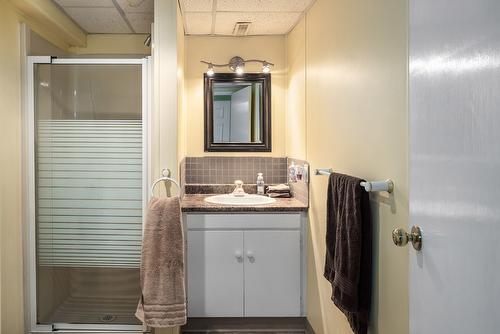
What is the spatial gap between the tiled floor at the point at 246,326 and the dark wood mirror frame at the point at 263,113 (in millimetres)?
1309

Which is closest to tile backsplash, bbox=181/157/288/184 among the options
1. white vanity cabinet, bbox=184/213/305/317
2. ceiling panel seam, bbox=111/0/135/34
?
white vanity cabinet, bbox=184/213/305/317

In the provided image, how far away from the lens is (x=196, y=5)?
256cm

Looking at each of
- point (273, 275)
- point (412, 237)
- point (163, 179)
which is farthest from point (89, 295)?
point (412, 237)

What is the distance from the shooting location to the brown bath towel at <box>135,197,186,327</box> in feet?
7.41

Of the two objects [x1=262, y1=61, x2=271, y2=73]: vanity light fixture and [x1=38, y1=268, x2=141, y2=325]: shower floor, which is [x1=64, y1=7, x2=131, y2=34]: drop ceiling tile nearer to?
[x1=262, y1=61, x2=271, y2=73]: vanity light fixture

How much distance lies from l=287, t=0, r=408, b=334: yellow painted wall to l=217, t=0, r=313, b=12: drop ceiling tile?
0.10 metres

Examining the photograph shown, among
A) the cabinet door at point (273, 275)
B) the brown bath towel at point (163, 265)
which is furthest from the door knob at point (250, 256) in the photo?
the brown bath towel at point (163, 265)

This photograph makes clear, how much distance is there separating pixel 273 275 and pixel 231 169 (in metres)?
0.97

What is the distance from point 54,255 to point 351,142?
1.95 metres

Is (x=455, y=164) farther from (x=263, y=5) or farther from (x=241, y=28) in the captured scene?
(x=241, y=28)

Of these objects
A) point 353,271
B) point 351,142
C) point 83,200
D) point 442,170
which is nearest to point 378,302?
point 353,271

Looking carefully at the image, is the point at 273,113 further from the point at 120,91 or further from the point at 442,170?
the point at 442,170

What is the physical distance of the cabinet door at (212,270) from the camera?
2680mm

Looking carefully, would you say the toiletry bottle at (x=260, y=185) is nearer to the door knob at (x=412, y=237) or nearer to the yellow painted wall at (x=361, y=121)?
the yellow painted wall at (x=361, y=121)
